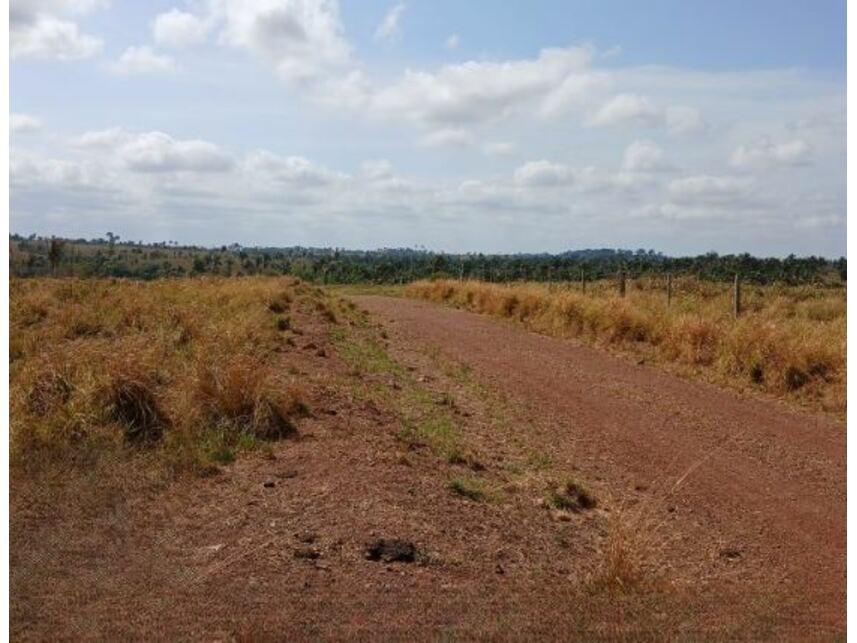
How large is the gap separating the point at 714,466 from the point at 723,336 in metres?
7.20

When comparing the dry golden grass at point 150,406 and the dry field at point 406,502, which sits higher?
the dry golden grass at point 150,406

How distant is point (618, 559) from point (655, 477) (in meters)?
3.10

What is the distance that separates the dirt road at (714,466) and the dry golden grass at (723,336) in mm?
774

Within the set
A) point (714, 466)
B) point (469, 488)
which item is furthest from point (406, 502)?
point (714, 466)

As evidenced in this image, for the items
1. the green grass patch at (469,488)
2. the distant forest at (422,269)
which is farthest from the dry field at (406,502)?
the distant forest at (422,269)

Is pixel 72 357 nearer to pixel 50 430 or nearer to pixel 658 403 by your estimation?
pixel 50 430

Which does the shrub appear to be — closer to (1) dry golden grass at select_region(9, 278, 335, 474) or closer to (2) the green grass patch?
(1) dry golden grass at select_region(9, 278, 335, 474)

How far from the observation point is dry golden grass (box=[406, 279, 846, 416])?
45.1 feet

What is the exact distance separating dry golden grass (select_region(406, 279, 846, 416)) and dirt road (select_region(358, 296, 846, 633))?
77 cm

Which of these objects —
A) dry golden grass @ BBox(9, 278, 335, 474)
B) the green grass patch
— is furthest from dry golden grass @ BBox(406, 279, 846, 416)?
dry golden grass @ BBox(9, 278, 335, 474)

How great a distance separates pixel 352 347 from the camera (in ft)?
56.6

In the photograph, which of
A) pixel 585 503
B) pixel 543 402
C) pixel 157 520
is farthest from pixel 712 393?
pixel 157 520

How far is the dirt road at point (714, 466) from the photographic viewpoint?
6008 mm

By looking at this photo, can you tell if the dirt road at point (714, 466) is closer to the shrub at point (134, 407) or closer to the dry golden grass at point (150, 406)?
the dry golden grass at point (150, 406)
